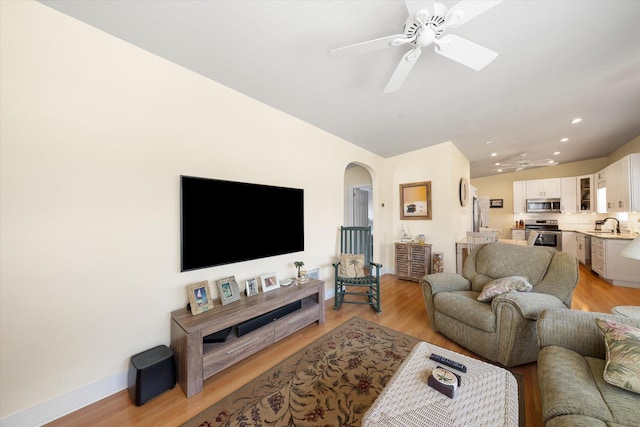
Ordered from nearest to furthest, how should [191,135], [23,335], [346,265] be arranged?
1. [23,335]
2. [191,135]
3. [346,265]

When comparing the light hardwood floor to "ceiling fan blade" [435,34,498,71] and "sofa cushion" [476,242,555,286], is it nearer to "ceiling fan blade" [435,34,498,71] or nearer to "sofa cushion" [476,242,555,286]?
"sofa cushion" [476,242,555,286]

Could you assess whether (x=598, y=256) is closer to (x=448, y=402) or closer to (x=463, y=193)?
(x=463, y=193)

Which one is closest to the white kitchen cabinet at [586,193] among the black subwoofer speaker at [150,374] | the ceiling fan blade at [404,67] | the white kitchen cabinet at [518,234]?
the white kitchen cabinet at [518,234]

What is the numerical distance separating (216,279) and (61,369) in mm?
1040

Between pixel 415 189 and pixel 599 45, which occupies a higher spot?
pixel 599 45

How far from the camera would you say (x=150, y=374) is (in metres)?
1.53

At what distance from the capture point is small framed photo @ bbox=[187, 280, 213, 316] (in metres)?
1.80

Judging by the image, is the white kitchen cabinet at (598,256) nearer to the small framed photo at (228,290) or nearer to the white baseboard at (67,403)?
the small framed photo at (228,290)

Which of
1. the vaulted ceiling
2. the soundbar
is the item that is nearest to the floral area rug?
the soundbar

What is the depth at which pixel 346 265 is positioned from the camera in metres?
→ 3.16

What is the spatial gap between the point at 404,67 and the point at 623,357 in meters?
2.04

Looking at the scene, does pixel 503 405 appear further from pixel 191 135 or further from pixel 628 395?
pixel 191 135

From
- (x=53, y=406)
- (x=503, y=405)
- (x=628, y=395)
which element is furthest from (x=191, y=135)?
(x=628, y=395)

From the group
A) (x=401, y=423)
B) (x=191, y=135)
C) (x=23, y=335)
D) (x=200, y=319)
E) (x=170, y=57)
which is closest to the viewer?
(x=401, y=423)
